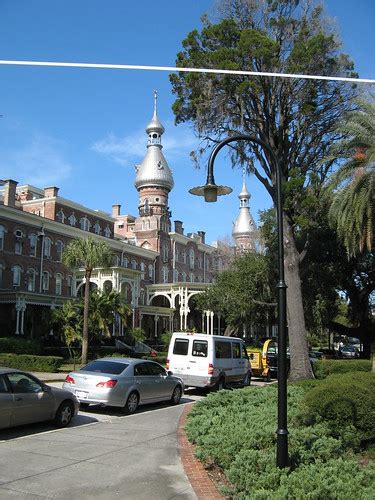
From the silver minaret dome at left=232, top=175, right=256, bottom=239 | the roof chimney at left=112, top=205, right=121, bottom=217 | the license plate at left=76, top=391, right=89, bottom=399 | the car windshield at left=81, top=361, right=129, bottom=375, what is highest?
the silver minaret dome at left=232, top=175, right=256, bottom=239

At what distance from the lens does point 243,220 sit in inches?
3807

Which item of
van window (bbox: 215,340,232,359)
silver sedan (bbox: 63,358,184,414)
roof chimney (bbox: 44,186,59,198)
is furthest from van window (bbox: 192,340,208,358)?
roof chimney (bbox: 44,186,59,198)

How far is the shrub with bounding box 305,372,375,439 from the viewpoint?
8969 mm

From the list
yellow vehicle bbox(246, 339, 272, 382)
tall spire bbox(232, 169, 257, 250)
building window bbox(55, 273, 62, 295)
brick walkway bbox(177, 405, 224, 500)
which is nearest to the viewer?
brick walkway bbox(177, 405, 224, 500)

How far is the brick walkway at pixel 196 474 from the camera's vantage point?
6.21 meters

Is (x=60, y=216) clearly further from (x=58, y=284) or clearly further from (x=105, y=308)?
(x=105, y=308)

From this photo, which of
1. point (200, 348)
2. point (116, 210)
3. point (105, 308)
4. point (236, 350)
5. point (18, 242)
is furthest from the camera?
point (116, 210)

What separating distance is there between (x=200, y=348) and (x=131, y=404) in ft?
16.6

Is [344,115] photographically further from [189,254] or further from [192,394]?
[189,254]

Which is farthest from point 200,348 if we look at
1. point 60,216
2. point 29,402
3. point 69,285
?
point 60,216

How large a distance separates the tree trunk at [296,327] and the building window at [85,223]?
36.2 metres

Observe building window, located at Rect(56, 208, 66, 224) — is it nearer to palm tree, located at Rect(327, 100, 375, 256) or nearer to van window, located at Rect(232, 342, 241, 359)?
van window, located at Rect(232, 342, 241, 359)

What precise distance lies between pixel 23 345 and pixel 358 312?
Answer: 19.8 m

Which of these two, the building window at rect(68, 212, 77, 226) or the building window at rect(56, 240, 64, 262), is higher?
the building window at rect(68, 212, 77, 226)
